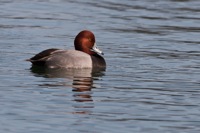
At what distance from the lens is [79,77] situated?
14.9m

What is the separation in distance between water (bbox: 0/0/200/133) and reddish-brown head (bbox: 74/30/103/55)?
48 centimetres

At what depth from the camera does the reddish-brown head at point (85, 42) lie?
16.4 m

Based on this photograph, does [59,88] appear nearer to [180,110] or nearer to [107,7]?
[180,110]

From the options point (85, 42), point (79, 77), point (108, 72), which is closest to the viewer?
point (79, 77)

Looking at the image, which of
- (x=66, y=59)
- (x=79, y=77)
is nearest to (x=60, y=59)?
Answer: (x=66, y=59)

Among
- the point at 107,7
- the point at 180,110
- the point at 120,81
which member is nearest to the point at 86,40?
the point at 120,81

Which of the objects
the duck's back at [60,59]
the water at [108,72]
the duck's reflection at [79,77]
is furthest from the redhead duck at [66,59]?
the water at [108,72]

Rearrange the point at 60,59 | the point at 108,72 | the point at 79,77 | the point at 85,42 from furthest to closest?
the point at 85,42 → the point at 60,59 → the point at 108,72 → the point at 79,77

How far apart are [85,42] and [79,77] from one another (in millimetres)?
1681

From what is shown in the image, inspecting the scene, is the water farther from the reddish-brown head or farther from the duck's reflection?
the reddish-brown head

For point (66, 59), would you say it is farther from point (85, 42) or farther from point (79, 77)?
point (79, 77)

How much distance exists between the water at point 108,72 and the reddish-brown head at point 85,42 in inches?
19.0

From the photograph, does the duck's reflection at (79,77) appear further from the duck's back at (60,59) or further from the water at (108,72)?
the duck's back at (60,59)

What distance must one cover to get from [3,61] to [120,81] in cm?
275
